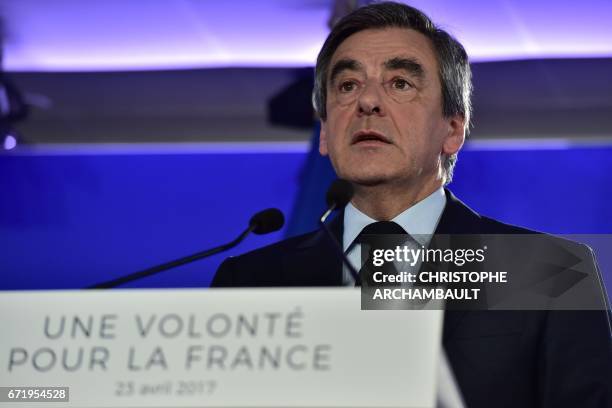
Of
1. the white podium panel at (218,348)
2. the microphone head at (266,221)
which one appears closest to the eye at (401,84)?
the microphone head at (266,221)

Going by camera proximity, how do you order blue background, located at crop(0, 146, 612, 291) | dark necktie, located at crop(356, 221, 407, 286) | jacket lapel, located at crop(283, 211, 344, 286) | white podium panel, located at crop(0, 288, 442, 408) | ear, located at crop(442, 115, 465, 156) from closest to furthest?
1. white podium panel, located at crop(0, 288, 442, 408)
2. dark necktie, located at crop(356, 221, 407, 286)
3. jacket lapel, located at crop(283, 211, 344, 286)
4. ear, located at crop(442, 115, 465, 156)
5. blue background, located at crop(0, 146, 612, 291)

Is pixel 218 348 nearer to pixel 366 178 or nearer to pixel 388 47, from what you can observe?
pixel 366 178

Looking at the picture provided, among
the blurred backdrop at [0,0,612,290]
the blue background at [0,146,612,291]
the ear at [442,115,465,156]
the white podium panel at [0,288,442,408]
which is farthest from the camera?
the blurred backdrop at [0,0,612,290]

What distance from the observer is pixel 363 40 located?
1.93 m

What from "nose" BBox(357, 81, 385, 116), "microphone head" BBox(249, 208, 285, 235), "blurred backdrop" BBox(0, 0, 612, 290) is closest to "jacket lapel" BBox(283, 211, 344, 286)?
"microphone head" BBox(249, 208, 285, 235)

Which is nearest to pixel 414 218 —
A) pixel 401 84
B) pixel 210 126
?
pixel 401 84

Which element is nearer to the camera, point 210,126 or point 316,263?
point 316,263

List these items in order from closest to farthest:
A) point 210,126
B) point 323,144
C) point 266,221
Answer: point 266,221 → point 323,144 → point 210,126

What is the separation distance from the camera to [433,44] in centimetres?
194

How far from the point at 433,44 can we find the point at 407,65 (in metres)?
0.11

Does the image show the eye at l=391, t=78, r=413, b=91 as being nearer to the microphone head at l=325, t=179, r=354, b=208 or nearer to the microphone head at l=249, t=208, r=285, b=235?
the microphone head at l=325, t=179, r=354, b=208

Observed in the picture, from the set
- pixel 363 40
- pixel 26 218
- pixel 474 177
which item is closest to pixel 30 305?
pixel 363 40

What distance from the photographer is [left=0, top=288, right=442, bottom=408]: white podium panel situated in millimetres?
943

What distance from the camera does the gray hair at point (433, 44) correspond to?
1.94 metres
